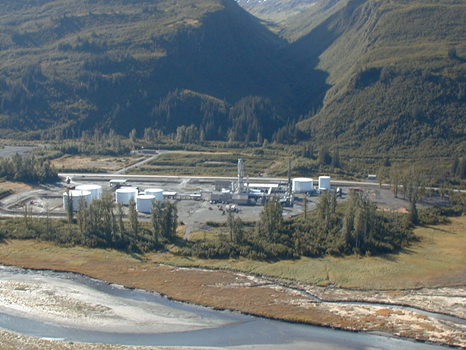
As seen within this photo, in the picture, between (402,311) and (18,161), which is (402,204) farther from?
(18,161)

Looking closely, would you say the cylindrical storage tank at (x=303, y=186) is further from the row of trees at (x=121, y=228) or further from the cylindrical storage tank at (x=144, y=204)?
the row of trees at (x=121, y=228)

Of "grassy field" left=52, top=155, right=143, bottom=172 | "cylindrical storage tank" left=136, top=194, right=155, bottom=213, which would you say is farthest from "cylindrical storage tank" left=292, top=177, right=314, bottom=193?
"grassy field" left=52, top=155, right=143, bottom=172

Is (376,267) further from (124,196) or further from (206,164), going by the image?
(206,164)

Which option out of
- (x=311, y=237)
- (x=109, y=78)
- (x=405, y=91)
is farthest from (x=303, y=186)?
(x=109, y=78)

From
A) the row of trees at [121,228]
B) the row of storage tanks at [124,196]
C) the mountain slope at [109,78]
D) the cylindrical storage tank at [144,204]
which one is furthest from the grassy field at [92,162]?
the row of trees at [121,228]

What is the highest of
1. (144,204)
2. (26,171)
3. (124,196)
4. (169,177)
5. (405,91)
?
(405,91)

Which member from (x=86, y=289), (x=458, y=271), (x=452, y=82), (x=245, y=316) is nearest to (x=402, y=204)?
(x=458, y=271)
